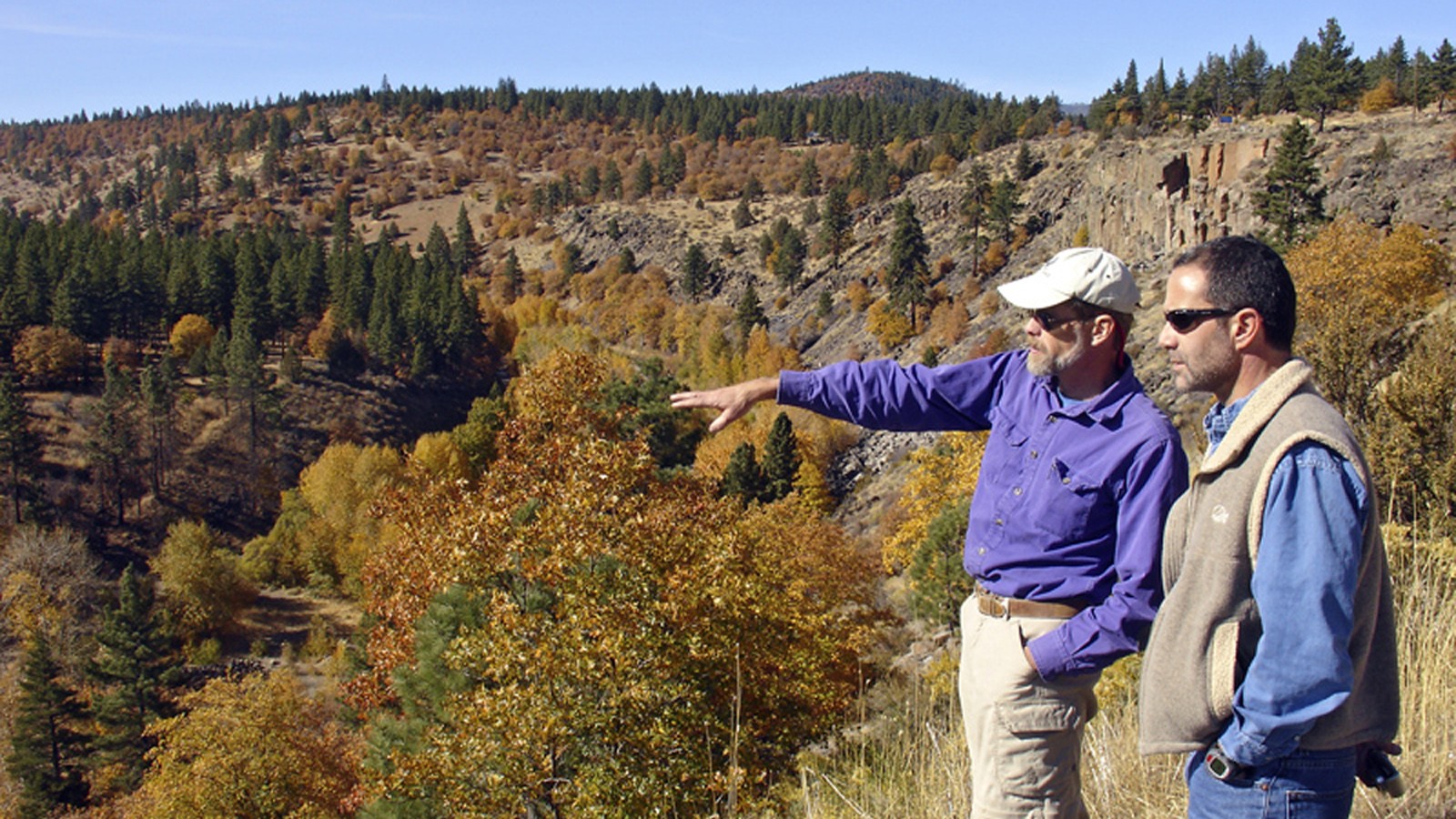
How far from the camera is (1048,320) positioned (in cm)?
355

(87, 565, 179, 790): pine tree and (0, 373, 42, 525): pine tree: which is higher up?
(0, 373, 42, 525): pine tree

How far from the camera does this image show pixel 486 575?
14.0 meters

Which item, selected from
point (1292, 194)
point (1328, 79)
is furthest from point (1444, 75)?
point (1292, 194)

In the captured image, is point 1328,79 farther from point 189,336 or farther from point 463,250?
point 463,250

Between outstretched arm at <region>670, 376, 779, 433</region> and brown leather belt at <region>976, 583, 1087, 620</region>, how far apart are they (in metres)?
1.23

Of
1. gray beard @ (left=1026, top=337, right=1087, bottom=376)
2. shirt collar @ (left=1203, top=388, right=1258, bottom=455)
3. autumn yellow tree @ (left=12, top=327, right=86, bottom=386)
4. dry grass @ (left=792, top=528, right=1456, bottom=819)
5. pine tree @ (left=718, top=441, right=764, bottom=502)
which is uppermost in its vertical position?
gray beard @ (left=1026, top=337, right=1087, bottom=376)

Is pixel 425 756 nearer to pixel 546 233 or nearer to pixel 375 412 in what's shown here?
pixel 375 412

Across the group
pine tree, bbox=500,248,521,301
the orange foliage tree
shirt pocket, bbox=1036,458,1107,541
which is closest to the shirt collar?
shirt pocket, bbox=1036,458,1107,541

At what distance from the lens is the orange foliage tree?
448 inches

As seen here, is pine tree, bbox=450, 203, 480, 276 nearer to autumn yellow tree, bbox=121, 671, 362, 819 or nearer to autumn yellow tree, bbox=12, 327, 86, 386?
autumn yellow tree, bbox=12, 327, 86, 386

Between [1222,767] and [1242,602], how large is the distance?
0.47 metres

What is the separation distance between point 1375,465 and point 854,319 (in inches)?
3279

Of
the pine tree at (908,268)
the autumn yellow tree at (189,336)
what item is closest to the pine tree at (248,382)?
the autumn yellow tree at (189,336)

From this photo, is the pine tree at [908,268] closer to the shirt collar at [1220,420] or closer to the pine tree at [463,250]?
the pine tree at [463,250]
